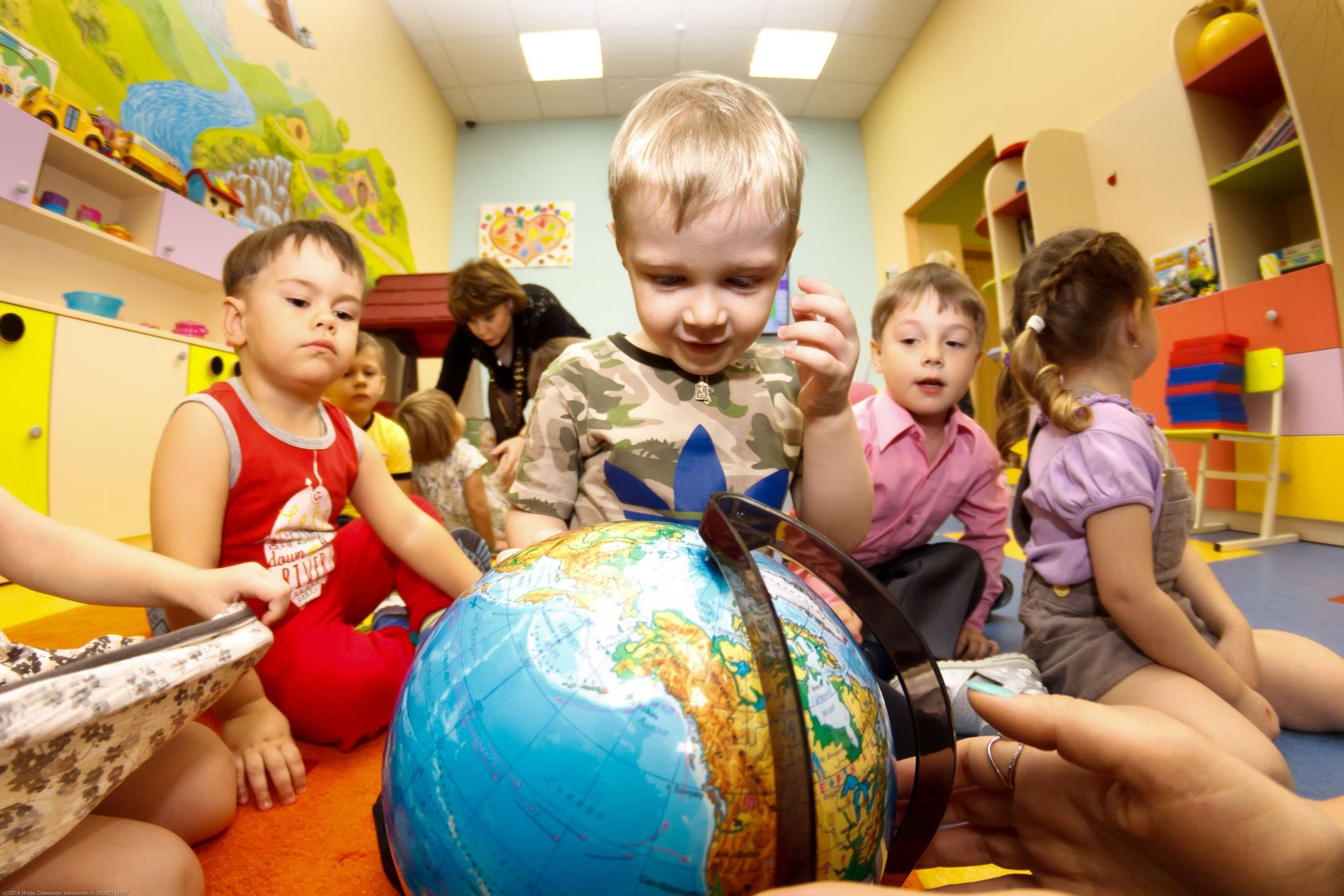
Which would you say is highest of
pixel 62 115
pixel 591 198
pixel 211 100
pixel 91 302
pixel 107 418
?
pixel 591 198

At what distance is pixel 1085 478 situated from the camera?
116 cm

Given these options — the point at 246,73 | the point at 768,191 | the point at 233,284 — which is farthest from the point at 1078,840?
the point at 246,73

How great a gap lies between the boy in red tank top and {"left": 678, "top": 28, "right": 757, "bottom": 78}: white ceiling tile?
5.41 meters

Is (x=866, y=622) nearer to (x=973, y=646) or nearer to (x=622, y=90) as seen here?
(x=973, y=646)

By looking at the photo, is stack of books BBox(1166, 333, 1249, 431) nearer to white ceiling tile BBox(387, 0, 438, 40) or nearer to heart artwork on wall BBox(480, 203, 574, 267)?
heart artwork on wall BBox(480, 203, 574, 267)

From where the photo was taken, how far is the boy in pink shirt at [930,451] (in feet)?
5.27

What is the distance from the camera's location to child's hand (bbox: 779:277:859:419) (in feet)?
3.15

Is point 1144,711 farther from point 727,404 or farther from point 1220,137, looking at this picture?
point 1220,137

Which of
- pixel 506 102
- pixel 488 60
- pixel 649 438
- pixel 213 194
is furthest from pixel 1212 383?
pixel 506 102

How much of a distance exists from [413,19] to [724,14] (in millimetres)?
2612

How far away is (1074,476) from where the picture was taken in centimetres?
118

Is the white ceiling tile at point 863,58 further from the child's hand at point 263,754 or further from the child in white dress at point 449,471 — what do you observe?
the child's hand at point 263,754

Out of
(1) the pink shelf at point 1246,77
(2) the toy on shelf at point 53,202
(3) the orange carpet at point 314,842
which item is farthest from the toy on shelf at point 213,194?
(1) the pink shelf at point 1246,77

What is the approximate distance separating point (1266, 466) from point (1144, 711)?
3200mm
